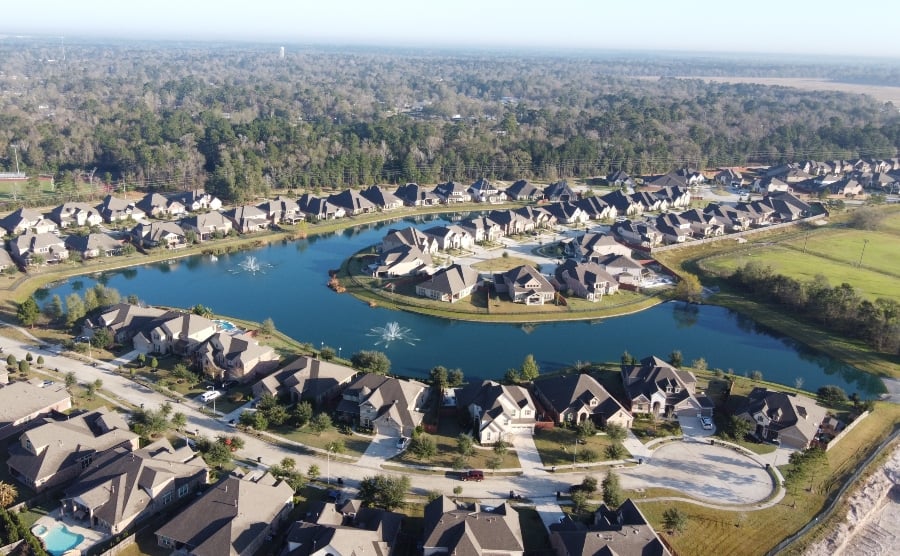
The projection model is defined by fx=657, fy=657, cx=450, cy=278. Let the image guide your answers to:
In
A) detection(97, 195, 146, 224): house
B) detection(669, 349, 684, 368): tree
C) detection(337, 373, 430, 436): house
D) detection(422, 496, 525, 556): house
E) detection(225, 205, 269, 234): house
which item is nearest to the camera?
detection(422, 496, 525, 556): house

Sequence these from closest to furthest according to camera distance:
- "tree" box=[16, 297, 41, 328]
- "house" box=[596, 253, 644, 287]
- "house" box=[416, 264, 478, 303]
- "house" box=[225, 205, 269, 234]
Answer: "tree" box=[16, 297, 41, 328]
"house" box=[416, 264, 478, 303]
"house" box=[596, 253, 644, 287]
"house" box=[225, 205, 269, 234]

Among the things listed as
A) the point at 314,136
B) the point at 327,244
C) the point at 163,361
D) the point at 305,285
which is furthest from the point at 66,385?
the point at 314,136

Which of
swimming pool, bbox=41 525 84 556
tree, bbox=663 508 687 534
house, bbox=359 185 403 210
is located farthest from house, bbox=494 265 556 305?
swimming pool, bbox=41 525 84 556

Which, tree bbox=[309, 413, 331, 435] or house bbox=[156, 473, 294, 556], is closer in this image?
house bbox=[156, 473, 294, 556]

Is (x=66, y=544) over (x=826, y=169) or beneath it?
beneath

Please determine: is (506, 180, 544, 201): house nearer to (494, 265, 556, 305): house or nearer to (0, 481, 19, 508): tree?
(494, 265, 556, 305): house

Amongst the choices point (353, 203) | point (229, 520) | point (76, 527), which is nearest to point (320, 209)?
point (353, 203)

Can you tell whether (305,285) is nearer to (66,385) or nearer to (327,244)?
(327,244)
